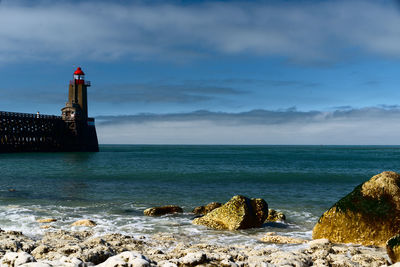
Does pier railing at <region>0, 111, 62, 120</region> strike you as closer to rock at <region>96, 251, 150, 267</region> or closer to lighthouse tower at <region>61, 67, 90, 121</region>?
lighthouse tower at <region>61, 67, 90, 121</region>

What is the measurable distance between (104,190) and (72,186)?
2932 mm

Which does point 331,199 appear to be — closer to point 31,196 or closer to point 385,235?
point 385,235

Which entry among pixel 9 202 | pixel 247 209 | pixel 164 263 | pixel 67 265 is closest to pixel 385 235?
pixel 247 209

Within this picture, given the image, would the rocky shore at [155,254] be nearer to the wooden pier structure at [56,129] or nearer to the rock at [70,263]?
the rock at [70,263]

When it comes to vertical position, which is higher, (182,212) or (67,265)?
(67,265)

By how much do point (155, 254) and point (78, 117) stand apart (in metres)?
65.7

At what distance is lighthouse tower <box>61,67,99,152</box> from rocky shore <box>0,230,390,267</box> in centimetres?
6051

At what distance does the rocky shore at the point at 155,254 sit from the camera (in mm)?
5324

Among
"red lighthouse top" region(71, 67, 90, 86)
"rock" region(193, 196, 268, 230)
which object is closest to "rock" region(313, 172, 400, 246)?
"rock" region(193, 196, 268, 230)

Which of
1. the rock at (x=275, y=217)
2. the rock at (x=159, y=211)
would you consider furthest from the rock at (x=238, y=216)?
the rock at (x=159, y=211)

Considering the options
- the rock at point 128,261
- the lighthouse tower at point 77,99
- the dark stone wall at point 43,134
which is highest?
the lighthouse tower at point 77,99

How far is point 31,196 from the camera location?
55.9ft

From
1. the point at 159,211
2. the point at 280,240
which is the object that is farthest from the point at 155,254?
the point at 159,211

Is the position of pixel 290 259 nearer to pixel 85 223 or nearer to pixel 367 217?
pixel 367 217
